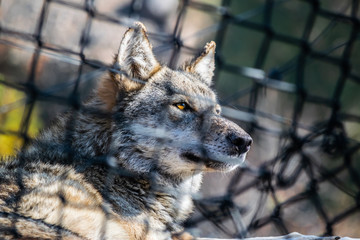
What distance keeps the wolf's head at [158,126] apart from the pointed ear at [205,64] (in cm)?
50

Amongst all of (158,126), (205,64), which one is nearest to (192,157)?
(158,126)

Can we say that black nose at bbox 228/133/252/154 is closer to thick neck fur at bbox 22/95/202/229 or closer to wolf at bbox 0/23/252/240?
wolf at bbox 0/23/252/240

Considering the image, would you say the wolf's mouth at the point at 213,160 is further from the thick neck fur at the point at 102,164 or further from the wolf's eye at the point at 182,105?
the wolf's eye at the point at 182,105

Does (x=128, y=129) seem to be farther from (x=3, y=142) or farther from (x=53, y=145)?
(x=3, y=142)

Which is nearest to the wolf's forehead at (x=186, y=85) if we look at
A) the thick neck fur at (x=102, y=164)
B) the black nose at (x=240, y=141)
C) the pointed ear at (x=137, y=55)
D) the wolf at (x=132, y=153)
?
the wolf at (x=132, y=153)

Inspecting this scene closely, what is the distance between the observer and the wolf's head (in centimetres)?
249

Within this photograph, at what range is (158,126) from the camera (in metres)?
2.57

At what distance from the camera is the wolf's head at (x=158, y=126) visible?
2486 mm

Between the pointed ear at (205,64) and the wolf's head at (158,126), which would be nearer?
the wolf's head at (158,126)

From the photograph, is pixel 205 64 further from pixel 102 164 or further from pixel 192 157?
pixel 102 164

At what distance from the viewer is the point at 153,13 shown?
640 cm

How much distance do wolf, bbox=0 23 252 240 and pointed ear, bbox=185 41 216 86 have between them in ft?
1.32

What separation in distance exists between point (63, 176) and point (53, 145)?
33 cm

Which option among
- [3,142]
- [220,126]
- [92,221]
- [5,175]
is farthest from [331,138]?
[3,142]
